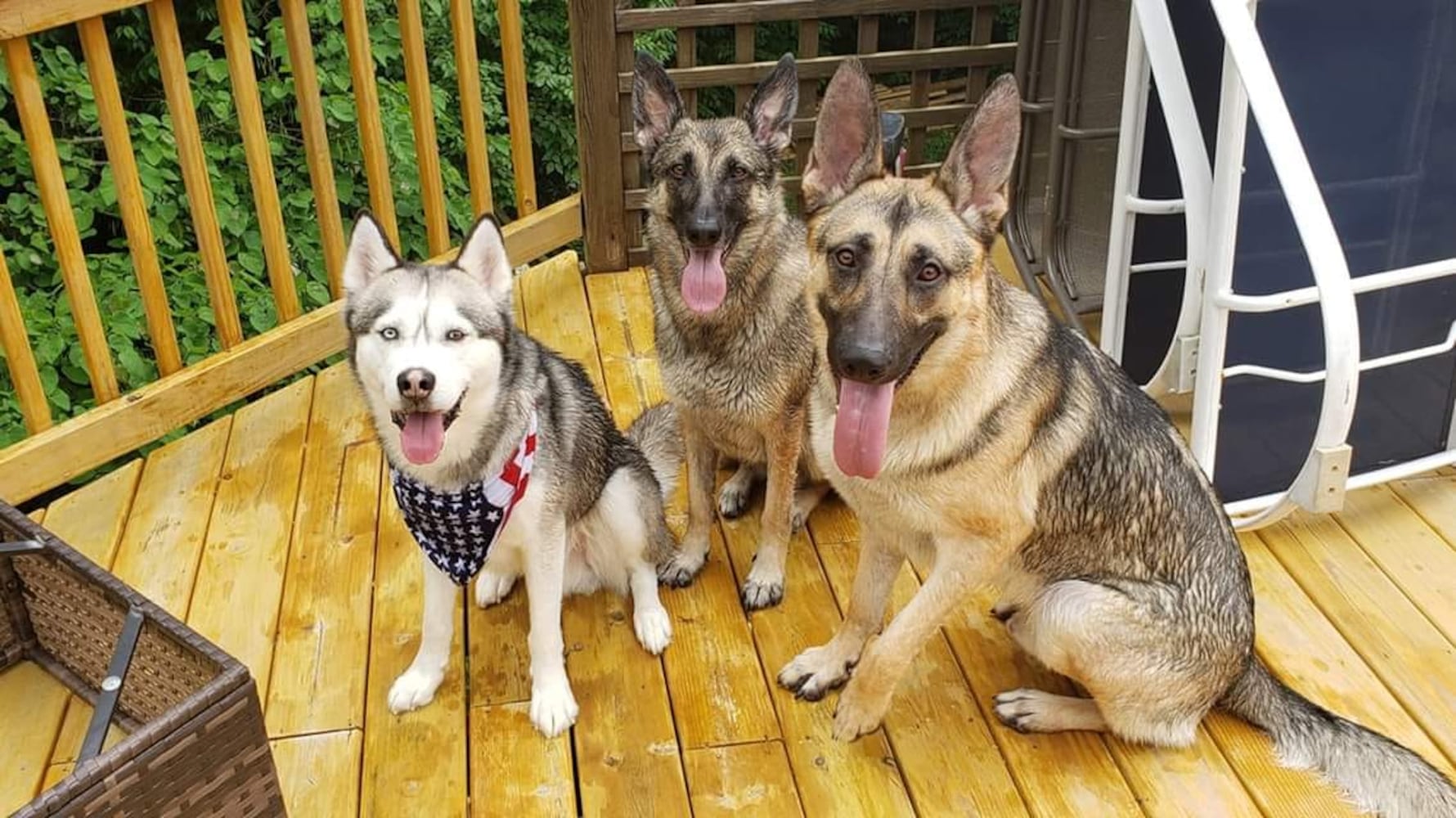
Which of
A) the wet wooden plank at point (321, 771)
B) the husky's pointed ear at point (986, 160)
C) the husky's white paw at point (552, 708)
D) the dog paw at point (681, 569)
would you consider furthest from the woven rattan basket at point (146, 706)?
the husky's pointed ear at point (986, 160)

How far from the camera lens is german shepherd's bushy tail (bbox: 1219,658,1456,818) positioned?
7.20ft

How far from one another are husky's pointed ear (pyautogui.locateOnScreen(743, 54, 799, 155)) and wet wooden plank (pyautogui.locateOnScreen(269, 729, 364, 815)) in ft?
5.48

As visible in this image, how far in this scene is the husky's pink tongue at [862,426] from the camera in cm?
215

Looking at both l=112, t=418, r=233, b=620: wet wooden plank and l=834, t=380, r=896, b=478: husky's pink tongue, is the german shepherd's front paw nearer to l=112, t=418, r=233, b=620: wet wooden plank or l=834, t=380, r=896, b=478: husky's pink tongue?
l=834, t=380, r=896, b=478: husky's pink tongue

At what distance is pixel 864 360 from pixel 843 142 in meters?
0.45

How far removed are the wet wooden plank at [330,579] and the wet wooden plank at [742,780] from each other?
0.80m

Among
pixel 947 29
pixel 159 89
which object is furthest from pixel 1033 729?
pixel 947 29

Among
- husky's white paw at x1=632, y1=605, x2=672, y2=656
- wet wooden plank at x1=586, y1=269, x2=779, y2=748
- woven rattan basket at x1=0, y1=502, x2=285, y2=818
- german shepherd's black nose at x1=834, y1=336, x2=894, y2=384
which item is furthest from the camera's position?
husky's white paw at x1=632, y1=605, x2=672, y2=656

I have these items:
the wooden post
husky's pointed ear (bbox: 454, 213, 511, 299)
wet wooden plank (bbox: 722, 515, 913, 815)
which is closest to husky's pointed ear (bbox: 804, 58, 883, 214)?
husky's pointed ear (bbox: 454, 213, 511, 299)

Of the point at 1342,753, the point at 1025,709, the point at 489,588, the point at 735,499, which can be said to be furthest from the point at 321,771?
the point at 1342,753

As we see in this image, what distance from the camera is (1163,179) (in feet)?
11.1

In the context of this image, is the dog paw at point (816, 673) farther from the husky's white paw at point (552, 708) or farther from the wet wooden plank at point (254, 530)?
the wet wooden plank at point (254, 530)

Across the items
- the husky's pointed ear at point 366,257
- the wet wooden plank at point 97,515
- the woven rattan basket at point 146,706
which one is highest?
the husky's pointed ear at point 366,257

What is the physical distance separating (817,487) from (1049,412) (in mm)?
1102
